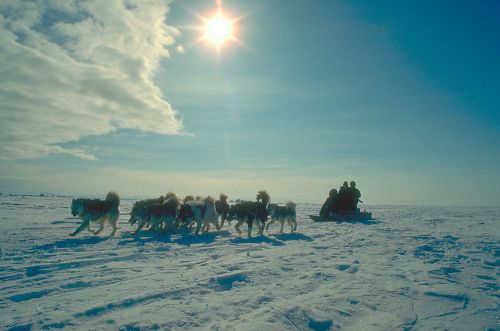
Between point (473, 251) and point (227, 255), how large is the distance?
6.92m

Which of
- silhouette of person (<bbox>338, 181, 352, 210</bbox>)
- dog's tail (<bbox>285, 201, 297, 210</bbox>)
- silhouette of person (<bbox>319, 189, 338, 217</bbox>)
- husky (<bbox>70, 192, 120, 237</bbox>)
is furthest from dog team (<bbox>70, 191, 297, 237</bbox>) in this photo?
silhouette of person (<bbox>338, 181, 352, 210</bbox>)

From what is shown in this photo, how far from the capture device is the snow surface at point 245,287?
13.8 feet

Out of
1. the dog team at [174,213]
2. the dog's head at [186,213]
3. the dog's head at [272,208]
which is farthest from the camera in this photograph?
the dog's head at [272,208]

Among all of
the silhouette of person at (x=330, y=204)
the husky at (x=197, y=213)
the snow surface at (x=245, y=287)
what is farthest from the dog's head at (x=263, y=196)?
the silhouette of person at (x=330, y=204)

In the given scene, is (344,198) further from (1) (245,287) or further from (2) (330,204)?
(1) (245,287)

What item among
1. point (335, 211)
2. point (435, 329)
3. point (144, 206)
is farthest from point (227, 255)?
point (335, 211)

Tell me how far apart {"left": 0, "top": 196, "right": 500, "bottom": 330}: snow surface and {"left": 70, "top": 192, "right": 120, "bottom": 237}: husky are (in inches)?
114

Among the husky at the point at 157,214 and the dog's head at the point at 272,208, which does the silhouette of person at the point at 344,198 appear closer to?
the dog's head at the point at 272,208

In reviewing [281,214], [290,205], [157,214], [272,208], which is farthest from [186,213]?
[290,205]

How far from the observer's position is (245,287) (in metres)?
5.56

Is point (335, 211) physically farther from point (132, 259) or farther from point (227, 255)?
point (132, 259)

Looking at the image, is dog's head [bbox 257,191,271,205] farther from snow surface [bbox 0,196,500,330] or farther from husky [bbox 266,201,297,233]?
snow surface [bbox 0,196,500,330]

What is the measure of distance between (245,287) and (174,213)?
8634 mm

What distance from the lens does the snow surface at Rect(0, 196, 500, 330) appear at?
4.21 m
